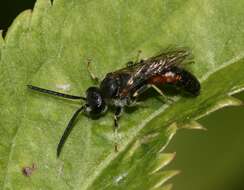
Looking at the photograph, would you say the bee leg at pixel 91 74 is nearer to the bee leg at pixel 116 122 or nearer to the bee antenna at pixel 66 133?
the bee leg at pixel 116 122

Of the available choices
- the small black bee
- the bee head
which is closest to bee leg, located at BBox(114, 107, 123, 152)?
the small black bee

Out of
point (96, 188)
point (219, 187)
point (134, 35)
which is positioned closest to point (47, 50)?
point (134, 35)

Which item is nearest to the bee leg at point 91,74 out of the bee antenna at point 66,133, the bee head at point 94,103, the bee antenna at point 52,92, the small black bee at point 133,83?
the small black bee at point 133,83

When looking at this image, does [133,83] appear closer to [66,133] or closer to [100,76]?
[100,76]

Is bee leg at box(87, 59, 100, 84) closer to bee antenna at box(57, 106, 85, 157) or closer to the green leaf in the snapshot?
the green leaf

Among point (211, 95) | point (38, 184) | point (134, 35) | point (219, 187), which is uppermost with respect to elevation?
point (134, 35)

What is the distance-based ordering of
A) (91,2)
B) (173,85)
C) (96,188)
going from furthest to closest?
1. (173,85)
2. (91,2)
3. (96,188)

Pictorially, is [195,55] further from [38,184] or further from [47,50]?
[38,184]
